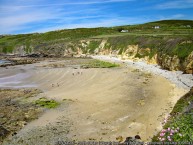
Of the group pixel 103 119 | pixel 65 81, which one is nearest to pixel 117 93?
pixel 103 119

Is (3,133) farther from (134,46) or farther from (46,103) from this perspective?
(134,46)

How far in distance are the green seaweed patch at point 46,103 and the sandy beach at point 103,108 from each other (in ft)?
2.43

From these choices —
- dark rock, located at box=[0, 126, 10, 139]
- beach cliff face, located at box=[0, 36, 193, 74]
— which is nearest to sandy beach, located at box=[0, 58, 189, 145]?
dark rock, located at box=[0, 126, 10, 139]

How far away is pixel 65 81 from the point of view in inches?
1640

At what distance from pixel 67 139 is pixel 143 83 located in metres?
18.6

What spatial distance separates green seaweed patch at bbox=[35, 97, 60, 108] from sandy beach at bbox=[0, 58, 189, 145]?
0.74m

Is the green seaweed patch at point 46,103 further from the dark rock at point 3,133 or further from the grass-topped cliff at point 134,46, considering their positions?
the grass-topped cliff at point 134,46

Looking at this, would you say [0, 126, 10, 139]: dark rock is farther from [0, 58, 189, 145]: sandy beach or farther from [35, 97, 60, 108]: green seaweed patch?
[35, 97, 60, 108]: green seaweed patch

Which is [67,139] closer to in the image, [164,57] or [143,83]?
[143,83]

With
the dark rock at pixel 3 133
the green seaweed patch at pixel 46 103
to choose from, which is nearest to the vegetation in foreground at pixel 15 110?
the dark rock at pixel 3 133

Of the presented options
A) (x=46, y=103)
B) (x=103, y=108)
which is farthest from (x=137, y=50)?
(x=103, y=108)

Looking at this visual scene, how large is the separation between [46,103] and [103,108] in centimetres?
626

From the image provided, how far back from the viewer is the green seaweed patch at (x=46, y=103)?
90.8 ft

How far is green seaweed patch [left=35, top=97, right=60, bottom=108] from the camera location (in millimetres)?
27672
